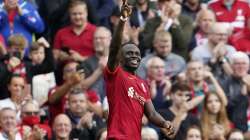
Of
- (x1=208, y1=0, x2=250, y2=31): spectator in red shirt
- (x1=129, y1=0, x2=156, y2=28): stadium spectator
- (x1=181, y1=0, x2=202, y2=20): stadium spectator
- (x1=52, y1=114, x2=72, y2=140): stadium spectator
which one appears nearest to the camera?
(x1=52, y1=114, x2=72, y2=140): stadium spectator

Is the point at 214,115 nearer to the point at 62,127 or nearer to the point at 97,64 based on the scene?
the point at 97,64

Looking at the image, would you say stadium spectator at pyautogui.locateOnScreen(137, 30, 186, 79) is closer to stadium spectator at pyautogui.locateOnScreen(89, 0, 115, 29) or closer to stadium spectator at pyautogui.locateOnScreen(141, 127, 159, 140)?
stadium spectator at pyautogui.locateOnScreen(89, 0, 115, 29)

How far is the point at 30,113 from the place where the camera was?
1575 cm

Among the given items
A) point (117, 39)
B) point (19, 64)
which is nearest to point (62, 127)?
point (19, 64)

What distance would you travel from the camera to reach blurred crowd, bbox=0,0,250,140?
627 inches

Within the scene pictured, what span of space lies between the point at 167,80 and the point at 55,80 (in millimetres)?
1679

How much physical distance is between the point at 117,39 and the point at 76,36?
19.4 ft

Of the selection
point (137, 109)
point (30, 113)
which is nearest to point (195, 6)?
point (30, 113)

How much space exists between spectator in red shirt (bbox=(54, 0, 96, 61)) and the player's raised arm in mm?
5380

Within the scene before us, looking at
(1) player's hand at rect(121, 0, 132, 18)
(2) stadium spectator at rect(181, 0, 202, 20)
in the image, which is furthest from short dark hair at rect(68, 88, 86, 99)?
(1) player's hand at rect(121, 0, 132, 18)

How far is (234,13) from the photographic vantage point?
18.9 m

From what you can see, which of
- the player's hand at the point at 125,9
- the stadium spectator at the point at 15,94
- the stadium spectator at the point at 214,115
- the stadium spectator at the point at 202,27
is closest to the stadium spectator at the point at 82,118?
the stadium spectator at the point at 15,94

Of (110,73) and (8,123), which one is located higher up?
(110,73)

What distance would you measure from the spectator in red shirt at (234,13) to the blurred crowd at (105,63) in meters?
0.02
